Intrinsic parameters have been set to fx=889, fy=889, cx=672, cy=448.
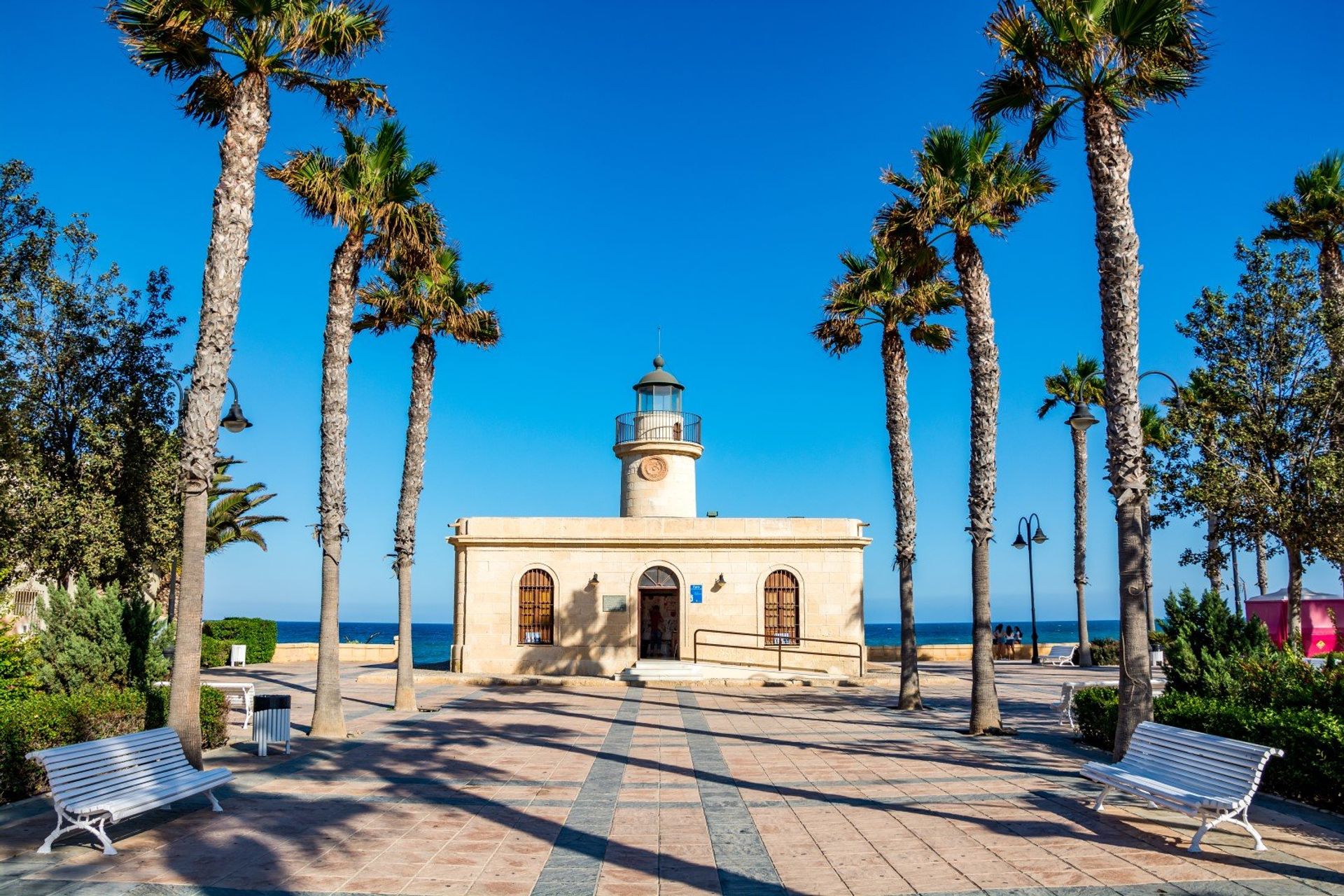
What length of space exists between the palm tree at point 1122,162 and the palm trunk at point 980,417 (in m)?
3.67

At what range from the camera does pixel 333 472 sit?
14062 millimetres

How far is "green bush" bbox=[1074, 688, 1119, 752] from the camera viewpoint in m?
12.1

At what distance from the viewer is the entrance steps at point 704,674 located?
77.6 ft

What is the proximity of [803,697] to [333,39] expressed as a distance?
1621 cm

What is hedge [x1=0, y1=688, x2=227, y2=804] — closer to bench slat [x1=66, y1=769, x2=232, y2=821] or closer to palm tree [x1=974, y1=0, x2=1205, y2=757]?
bench slat [x1=66, y1=769, x2=232, y2=821]

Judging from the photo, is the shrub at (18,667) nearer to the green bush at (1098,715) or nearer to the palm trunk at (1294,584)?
the green bush at (1098,715)

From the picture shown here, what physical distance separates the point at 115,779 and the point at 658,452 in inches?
857

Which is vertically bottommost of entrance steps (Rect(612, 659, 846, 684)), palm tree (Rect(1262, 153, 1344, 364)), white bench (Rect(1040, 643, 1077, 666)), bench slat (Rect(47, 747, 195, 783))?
white bench (Rect(1040, 643, 1077, 666))

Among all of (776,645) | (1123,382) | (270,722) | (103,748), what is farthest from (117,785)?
(776,645)

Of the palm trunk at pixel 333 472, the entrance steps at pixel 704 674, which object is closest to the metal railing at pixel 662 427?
the entrance steps at pixel 704 674

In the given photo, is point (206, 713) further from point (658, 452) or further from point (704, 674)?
point (658, 452)

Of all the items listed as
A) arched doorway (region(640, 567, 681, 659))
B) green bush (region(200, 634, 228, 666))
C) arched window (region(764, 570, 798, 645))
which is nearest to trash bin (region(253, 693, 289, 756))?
arched doorway (region(640, 567, 681, 659))

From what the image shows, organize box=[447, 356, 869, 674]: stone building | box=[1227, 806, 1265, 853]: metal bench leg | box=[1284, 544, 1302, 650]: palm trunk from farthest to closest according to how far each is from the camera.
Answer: box=[447, 356, 869, 674]: stone building
box=[1284, 544, 1302, 650]: palm trunk
box=[1227, 806, 1265, 853]: metal bench leg

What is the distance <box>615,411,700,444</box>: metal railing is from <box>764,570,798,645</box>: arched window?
575 cm
